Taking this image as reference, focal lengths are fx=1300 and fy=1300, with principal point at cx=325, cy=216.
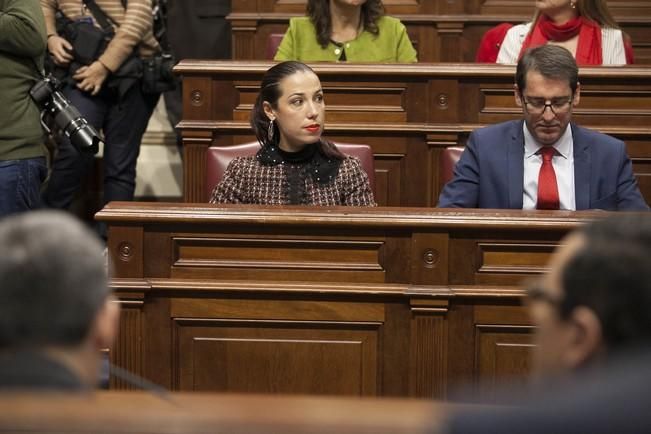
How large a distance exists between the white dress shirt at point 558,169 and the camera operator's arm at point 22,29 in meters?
1.38

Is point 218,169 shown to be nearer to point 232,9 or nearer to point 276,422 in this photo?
point 232,9

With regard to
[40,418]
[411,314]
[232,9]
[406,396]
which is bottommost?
[406,396]

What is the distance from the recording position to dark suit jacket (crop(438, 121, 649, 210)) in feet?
11.5

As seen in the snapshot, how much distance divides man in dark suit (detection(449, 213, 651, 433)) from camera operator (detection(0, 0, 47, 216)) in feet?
7.97

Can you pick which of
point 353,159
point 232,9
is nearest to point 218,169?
point 353,159

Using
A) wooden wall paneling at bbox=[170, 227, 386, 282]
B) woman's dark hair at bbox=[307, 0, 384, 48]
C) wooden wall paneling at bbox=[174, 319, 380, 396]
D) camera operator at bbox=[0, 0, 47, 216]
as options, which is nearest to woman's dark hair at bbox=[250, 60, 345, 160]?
camera operator at bbox=[0, 0, 47, 216]

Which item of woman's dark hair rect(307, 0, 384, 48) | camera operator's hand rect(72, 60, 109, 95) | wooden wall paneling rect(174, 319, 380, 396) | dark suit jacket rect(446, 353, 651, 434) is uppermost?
woman's dark hair rect(307, 0, 384, 48)

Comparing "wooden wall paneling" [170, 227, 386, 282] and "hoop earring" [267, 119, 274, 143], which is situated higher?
"hoop earring" [267, 119, 274, 143]

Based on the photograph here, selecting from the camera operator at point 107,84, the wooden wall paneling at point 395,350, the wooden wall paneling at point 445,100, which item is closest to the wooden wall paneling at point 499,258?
the wooden wall paneling at point 395,350

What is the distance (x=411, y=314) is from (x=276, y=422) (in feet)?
5.37

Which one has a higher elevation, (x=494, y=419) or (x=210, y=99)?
(x=210, y=99)

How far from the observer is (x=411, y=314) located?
9.52 ft

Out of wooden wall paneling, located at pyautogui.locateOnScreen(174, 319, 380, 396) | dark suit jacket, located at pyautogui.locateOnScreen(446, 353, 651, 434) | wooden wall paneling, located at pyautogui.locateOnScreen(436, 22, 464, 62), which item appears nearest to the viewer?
dark suit jacket, located at pyautogui.locateOnScreen(446, 353, 651, 434)

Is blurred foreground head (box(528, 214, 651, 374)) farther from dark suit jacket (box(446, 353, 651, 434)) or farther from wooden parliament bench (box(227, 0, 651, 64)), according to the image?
wooden parliament bench (box(227, 0, 651, 64))
